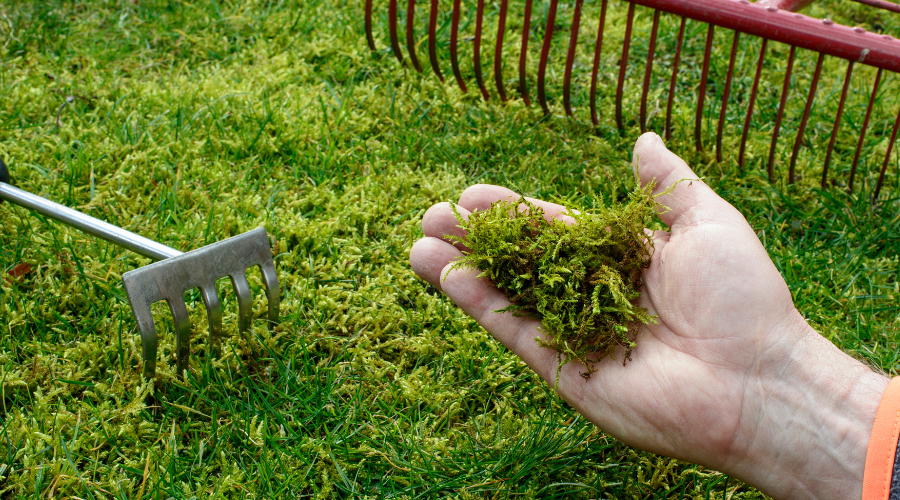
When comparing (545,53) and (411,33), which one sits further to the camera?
(411,33)

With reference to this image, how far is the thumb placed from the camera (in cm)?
192

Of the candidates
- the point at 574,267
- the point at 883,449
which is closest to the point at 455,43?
the point at 574,267

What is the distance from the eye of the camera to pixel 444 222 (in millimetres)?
2182

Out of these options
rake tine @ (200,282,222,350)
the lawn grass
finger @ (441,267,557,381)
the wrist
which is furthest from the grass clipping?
rake tine @ (200,282,222,350)

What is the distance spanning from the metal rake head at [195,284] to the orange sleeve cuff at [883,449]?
1795 mm

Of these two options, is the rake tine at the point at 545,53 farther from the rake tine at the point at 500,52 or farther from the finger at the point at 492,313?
the finger at the point at 492,313

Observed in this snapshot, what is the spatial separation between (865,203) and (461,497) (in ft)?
7.90

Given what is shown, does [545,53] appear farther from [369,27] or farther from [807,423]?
[807,423]

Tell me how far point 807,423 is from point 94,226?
7.54ft

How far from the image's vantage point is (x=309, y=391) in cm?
215

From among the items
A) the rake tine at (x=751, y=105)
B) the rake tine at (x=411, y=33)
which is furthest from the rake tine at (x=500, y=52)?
the rake tine at (x=751, y=105)

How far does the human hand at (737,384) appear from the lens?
168 cm

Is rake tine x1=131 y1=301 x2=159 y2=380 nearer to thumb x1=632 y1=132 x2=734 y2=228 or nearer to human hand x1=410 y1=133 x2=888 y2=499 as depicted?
human hand x1=410 y1=133 x2=888 y2=499

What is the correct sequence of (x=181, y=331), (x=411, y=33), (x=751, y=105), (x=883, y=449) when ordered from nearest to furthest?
(x=883, y=449) < (x=181, y=331) < (x=751, y=105) < (x=411, y=33)
